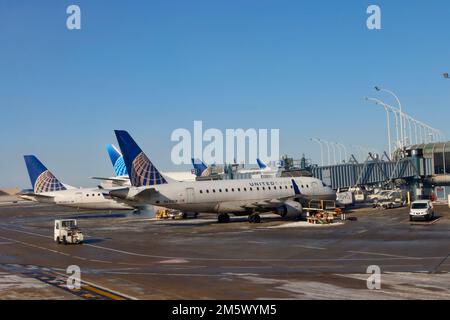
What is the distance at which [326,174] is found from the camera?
8062cm

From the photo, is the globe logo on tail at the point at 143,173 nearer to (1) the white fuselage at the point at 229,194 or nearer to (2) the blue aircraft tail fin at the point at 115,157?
(1) the white fuselage at the point at 229,194

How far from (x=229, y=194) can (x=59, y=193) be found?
26107 millimetres

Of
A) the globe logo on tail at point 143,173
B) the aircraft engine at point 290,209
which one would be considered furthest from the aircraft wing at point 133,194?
the aircraft engine at point 290,209

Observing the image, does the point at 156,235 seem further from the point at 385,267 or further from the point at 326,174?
the point at 326,174

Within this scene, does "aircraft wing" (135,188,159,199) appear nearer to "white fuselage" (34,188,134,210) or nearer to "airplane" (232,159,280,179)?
"white fuselage" (34,188,134,210)

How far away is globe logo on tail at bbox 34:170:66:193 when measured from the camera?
7262 cm

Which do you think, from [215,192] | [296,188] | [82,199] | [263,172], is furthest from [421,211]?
[263,172]

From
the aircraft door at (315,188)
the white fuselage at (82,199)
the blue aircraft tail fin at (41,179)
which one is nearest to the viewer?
the aircraft door at (315,188)

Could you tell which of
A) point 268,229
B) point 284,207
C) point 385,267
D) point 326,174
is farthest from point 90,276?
point 326,174

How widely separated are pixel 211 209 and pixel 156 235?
1036 centimetres

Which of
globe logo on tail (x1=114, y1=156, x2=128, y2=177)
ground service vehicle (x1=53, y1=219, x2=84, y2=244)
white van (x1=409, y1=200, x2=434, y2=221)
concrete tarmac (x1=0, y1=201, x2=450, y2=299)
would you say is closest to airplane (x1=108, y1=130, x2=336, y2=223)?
concrete tarmac (x1=0, y1=201, x2=450, y2=299)

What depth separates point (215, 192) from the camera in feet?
178

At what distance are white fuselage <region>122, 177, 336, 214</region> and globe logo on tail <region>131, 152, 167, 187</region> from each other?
3.82ft

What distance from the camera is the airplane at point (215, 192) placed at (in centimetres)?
5028
